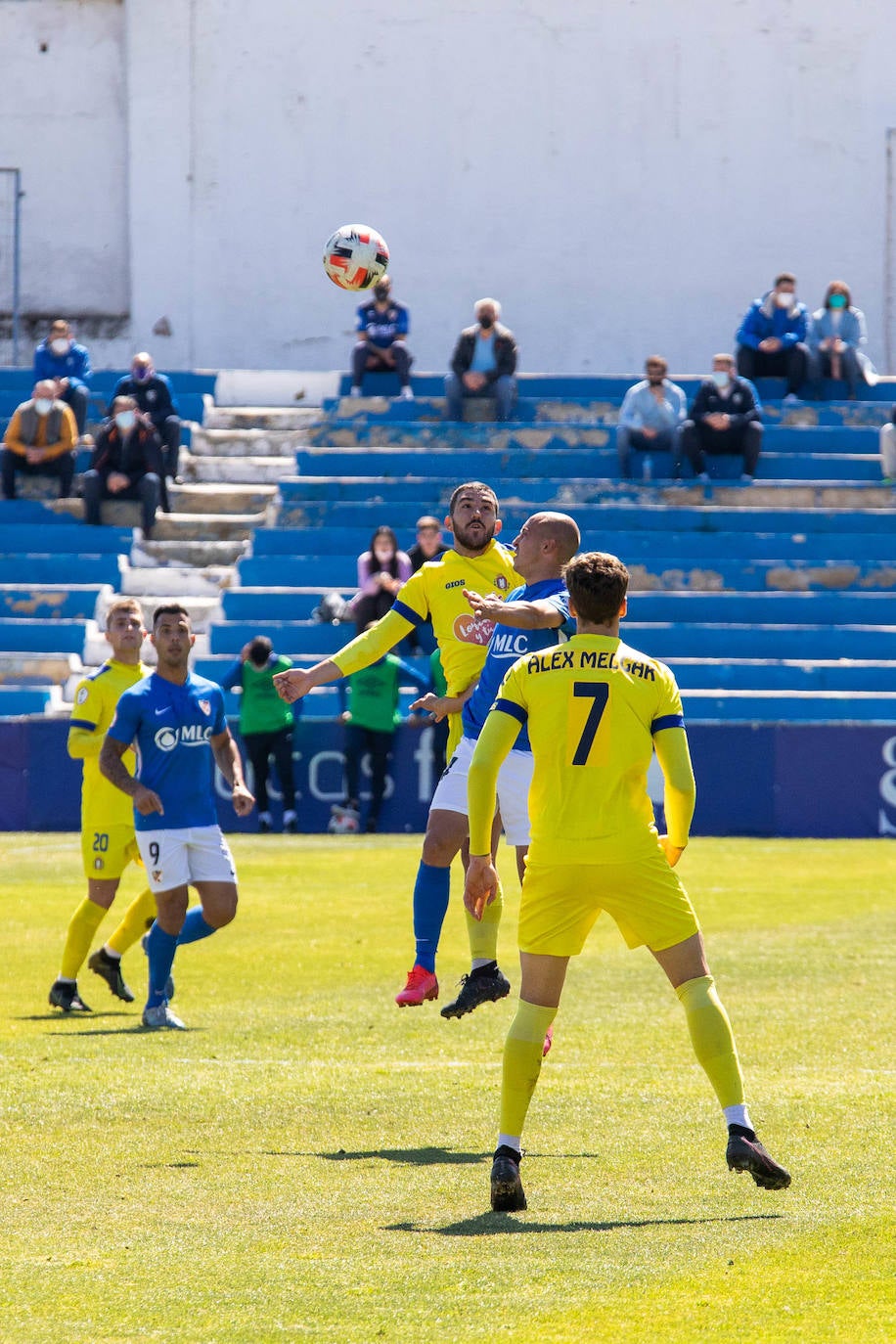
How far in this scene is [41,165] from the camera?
30297 millimetres

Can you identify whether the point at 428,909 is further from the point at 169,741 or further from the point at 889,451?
the point at 889,451

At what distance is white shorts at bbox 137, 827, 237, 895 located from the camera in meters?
10.0

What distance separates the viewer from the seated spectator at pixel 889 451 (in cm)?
2417

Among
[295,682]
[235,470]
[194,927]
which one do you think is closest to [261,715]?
[235,470]

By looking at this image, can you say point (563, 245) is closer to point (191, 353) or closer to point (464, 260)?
point (464, 260)

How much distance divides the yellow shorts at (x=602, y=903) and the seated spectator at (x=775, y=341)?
20.0 m

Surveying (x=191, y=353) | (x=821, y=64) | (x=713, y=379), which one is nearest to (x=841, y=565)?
(x=713, y=379)

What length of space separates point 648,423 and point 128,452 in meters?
6.17

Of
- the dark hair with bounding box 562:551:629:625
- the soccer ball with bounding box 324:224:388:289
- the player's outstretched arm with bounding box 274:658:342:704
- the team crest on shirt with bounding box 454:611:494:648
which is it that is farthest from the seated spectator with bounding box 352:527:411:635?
the dark hair with bounding box 562:551:629:625

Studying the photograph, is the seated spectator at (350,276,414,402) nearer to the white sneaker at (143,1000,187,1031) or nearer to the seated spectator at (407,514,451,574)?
the seated spectator at (407,514,451,574)

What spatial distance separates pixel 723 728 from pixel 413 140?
12.4 m

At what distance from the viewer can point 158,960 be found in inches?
399

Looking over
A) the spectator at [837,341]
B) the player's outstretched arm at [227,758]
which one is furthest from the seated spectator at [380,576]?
the player's outstretched arm at [227,758]

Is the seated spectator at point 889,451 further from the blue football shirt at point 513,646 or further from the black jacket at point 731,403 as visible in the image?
the blue football shirt at point 513,646
